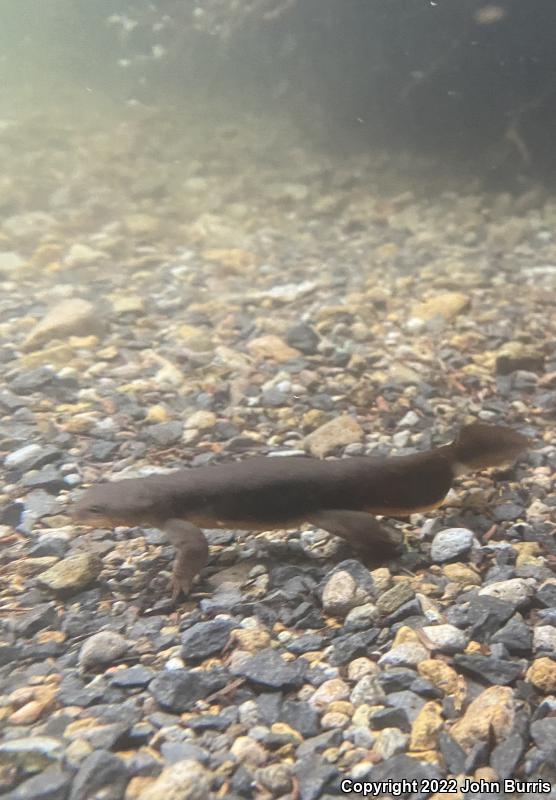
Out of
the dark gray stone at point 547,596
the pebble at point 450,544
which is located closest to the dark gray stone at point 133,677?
the pebble at point 450,544

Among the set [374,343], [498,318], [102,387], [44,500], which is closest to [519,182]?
[498,318]

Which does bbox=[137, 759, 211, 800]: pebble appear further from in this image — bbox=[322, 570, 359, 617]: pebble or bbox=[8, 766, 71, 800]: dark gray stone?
bbox=[322, 570, 359, 617]: pebble

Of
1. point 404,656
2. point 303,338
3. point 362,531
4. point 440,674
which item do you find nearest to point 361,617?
point 404,656

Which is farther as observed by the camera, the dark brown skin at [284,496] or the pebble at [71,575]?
the dark brown skin at [284,496]

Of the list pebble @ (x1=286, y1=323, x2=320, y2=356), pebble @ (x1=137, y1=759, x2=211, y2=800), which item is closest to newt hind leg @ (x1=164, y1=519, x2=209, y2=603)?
pebble @ (x1=137, y1=759, x2=211, y2=800)

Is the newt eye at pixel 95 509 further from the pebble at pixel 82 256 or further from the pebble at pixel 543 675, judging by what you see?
the pebble at pixel 82 256

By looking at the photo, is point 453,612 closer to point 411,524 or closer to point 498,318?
point 411,524

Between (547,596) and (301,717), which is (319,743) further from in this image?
(547,596)

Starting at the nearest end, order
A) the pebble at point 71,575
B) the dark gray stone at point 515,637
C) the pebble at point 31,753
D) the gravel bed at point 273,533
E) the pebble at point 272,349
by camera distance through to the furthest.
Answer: the pebble at point 31,753, the gravel bed at point 273,533, the dark gray stone at point 515,637, the pebble at point 71,575, the pebble at point 272,349
